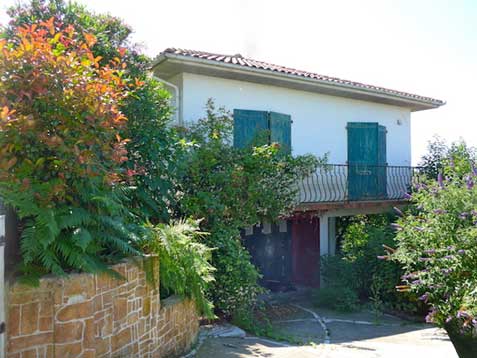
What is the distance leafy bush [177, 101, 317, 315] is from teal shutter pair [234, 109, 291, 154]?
0.80m

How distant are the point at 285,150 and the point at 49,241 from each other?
274 inches

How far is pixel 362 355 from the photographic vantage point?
19.7 ft

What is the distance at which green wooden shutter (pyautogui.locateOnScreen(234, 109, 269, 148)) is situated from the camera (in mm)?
9359

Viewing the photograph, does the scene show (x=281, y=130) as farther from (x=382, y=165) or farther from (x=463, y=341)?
(x=463, y=341)

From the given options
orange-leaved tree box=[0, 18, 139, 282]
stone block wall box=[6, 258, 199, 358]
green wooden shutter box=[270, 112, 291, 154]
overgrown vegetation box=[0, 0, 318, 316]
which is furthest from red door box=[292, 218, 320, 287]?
orange-leaved tree box=[0, 18, 139, 282]

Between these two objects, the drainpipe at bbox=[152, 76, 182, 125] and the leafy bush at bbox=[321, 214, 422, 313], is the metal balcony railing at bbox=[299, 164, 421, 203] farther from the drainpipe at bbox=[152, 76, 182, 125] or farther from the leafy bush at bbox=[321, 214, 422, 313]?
the drainpipe at bbox=[152, 76, 182, 125]

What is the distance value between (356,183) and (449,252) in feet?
21.8

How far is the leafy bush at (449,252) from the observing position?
469 centimetres

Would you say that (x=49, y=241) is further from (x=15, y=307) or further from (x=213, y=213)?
(x=213, y=213)

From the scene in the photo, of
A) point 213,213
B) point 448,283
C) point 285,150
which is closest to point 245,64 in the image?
point 285,150

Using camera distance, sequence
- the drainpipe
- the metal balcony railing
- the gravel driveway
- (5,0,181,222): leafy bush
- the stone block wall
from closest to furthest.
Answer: the stone block wall → the gravel driveway → (5,0,181,222): leafy bush → the drainpipe → the metal balcony railing

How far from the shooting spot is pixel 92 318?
3.73 m

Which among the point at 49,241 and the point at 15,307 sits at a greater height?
the point at 49,241

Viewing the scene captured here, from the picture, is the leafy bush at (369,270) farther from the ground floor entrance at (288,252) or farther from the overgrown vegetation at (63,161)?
the overgrown vegetation at (63,161)
